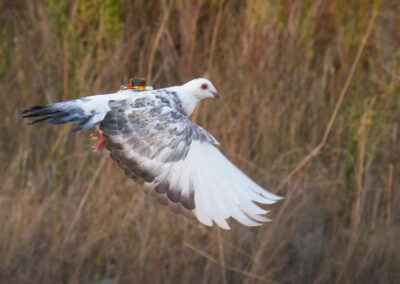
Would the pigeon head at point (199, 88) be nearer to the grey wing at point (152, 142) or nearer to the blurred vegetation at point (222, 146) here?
the grey wing at point (152, 142)

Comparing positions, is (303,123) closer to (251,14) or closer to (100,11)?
(251,14)

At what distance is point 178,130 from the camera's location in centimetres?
282

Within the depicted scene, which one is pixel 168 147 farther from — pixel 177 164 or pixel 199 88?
pixel 199 88

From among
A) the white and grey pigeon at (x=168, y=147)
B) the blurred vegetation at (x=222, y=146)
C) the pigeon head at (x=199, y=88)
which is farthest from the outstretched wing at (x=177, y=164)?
the blurred vegetation at (x=222, y=146)

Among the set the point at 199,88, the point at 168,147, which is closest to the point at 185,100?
the point at 199,88

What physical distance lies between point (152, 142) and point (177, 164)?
0.45ft

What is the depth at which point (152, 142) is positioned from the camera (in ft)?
9.41

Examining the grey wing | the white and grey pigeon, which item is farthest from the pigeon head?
the grey wing

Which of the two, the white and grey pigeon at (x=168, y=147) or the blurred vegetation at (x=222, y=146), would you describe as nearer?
the white and grey pigeon at (x=168, y=147)

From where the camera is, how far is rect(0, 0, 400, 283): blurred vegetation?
178 inches

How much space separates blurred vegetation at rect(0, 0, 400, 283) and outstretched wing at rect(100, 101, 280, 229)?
1210 millimetres

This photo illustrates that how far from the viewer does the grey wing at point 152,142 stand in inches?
111

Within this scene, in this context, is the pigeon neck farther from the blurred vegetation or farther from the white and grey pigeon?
the blurred vegetation

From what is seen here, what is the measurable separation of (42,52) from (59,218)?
1553mm
